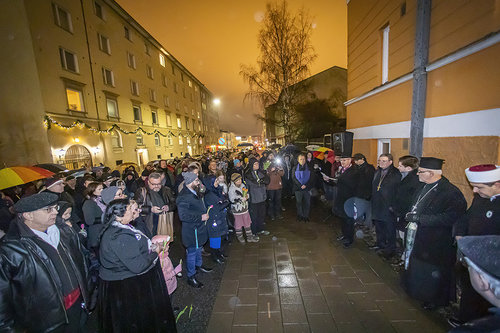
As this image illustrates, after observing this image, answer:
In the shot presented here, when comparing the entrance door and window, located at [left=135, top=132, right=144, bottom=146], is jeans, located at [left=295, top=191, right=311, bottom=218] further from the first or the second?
window, located at [left=135, top=132, right=144, bottom=146]

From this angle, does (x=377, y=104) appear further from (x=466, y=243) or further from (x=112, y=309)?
(x=112, y=309)

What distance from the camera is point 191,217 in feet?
11.6

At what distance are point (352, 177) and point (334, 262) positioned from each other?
1925mm

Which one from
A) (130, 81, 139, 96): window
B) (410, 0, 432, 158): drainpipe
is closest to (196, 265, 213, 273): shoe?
(410, 0, 432, 158): drainpipe

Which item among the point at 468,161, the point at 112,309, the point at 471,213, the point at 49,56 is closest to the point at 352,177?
the point at 468,161

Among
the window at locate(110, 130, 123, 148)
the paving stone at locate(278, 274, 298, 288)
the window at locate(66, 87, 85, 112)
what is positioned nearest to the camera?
the paving stone at locate(278, 274, 298, 288)

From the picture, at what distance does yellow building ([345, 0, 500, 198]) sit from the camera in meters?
3.06

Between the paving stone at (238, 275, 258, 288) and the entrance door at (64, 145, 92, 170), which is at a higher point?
the entrance door at (64, 145, 92, 170)

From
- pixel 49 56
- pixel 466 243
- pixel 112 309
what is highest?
pixel 49 56

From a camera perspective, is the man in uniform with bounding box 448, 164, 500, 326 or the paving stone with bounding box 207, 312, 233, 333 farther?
the paving stone with bounding box 207, 312, 233, 333

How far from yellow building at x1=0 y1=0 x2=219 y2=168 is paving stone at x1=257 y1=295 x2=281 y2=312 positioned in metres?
13.7

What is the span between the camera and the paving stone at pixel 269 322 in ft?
8.73

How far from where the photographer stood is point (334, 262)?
404 cm

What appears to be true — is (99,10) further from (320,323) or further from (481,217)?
(481,217)
